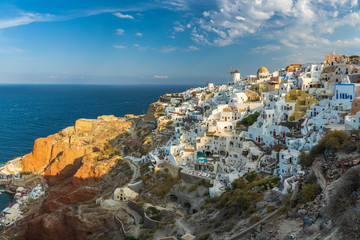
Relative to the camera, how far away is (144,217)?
89.1 ft

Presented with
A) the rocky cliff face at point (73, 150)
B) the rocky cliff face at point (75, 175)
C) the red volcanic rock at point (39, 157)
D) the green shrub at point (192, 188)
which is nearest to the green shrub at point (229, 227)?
the green shrub at point (192, 188)

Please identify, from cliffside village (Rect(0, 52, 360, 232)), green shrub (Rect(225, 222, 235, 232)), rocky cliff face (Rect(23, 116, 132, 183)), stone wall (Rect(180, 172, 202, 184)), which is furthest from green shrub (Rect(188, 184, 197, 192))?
rocky cliff face (Rect(23, 116, 132, 183))

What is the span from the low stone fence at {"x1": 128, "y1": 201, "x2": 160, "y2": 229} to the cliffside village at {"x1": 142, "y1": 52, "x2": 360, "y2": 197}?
6948 mm

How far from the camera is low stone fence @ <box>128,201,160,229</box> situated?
25953 millimetres

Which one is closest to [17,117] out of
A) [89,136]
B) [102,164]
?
[89,136]

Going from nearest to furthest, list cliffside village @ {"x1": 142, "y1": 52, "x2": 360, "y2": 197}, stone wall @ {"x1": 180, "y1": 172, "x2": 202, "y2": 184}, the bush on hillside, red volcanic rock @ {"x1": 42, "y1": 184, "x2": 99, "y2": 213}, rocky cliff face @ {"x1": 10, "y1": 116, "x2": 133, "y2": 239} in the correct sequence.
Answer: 1. the bush on hillside
2. cliffside village @ {"x1": 142, "y1": 52, "x2": 360, "y2": 197}
3. rocky cliff face @ {"x1": 10, "y1": 116, "x2": 133, "y2": 239}
4. stone wall @ {"x1": 180, "y1": 172, "x2": 202, "y2": 184}
5. red volcanic rock @ {"x1": 42, "y1": 184, "x2": 99, "y2": 213}

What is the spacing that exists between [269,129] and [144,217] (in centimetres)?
2003

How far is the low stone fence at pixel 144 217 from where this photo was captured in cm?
2595

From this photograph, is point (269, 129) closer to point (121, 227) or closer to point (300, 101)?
point (300, 101)

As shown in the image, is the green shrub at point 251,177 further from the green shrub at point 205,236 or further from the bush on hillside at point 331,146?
the green shrub at point 205,236

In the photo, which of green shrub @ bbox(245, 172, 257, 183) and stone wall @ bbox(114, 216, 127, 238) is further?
green shrub @ bbox(245, 172, 257, 183)

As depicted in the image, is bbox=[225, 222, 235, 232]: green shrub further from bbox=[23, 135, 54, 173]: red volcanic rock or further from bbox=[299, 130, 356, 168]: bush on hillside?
bbox=[23, 135, 54, 173]: red volcanic rock

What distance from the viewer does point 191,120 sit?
48.8m

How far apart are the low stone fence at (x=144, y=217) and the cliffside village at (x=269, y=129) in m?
6.95
